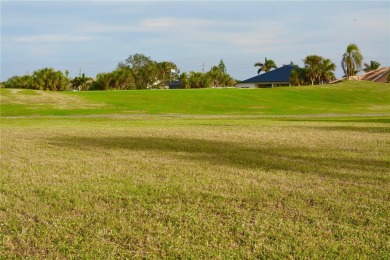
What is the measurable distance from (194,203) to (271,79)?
324ft

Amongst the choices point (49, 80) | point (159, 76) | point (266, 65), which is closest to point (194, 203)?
point (49, 80)

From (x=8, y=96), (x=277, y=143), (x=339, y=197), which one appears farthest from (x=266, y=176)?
(x=8, y=96)

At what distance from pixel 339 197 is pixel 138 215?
3376 millimetres

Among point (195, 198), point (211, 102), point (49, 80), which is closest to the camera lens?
point (195, 198)

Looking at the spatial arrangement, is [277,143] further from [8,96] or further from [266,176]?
[8,96]

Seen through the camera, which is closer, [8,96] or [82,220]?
[82,220]

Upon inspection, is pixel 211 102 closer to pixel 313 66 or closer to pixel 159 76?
pixel 313 66

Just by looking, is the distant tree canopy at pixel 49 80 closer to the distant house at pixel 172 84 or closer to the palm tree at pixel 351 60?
the distant house at pixel 172 84

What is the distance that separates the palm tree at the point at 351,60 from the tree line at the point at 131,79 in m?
25.2

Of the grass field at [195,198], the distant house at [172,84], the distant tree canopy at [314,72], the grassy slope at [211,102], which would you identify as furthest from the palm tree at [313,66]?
the grass field at [195,198]

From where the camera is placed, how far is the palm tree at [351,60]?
78812 mm

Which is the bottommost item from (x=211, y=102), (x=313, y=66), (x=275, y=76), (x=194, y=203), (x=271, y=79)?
(x=194, y=203)

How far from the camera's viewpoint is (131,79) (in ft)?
290

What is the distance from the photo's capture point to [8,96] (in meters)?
51.6
